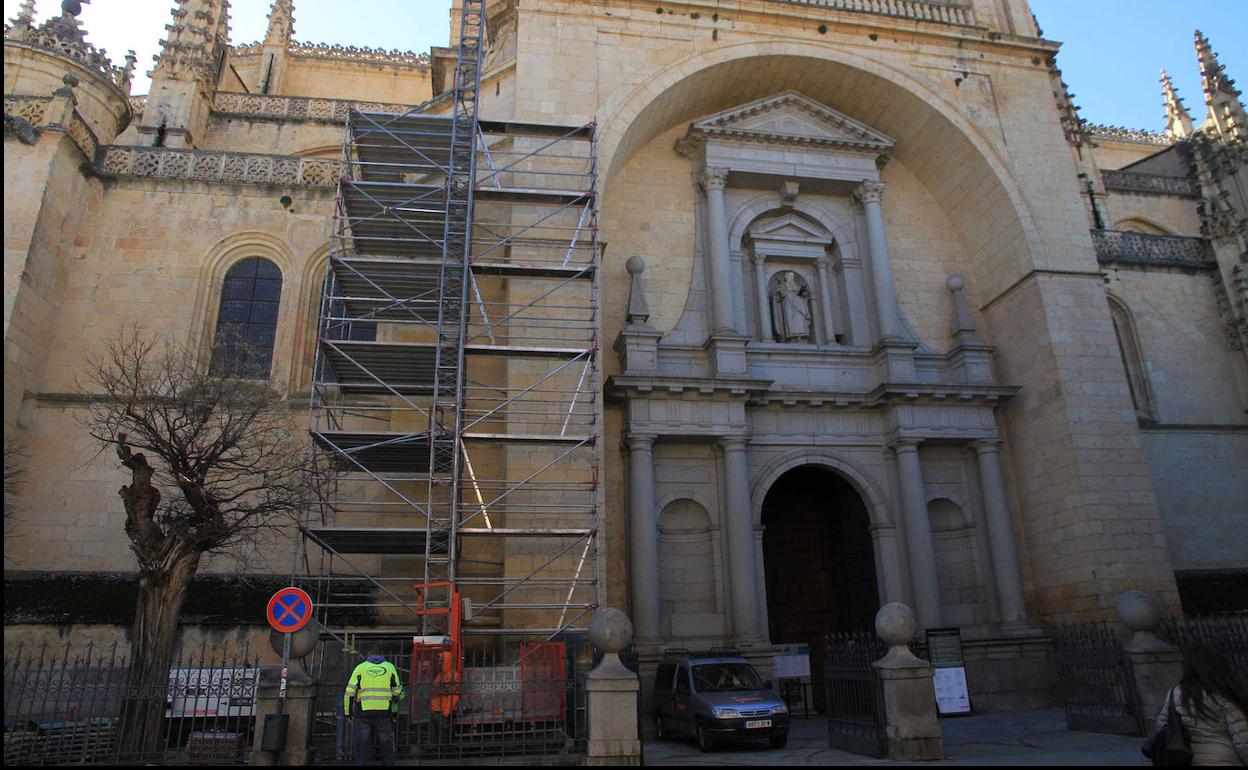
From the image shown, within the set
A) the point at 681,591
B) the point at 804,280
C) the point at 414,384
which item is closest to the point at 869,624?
the point at 681,591

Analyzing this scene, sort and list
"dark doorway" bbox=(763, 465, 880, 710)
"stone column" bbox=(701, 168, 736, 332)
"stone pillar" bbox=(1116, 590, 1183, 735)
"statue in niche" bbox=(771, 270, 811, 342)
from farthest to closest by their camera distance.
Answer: "statue in niche" bbox=(771, 270, 811, 342)
"dark doorway" bbox=(763, 465, 880, 710)
"stone column" bbox=(701, 168, 736, 332)
"stone pillar" bbox=(1116, 590, 1183, 735)

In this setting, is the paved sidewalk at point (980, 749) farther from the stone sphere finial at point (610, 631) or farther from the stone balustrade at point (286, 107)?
the stone balustrade at point (286, 107)

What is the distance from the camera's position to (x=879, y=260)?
61.6 feet

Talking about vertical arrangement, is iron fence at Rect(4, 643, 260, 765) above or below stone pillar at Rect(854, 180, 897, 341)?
below

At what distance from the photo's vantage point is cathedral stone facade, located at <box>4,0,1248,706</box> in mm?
15758

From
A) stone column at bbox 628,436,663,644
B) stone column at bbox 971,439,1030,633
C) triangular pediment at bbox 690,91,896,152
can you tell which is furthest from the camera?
triangular pediment at bbox 690,91,896,152

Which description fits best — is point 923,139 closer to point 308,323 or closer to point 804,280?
point 804,280

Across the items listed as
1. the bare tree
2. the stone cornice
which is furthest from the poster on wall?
the bare tree

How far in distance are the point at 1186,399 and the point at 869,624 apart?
11.0m

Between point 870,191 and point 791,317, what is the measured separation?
362cm

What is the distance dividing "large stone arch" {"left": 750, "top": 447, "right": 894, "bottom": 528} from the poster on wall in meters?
3.10

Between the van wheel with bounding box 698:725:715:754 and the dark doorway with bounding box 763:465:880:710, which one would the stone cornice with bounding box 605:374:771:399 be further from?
the van wheel with bounding box 698:725:715:754

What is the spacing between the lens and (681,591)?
632 inches

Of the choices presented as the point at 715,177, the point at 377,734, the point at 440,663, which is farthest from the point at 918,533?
the point at 377,734
